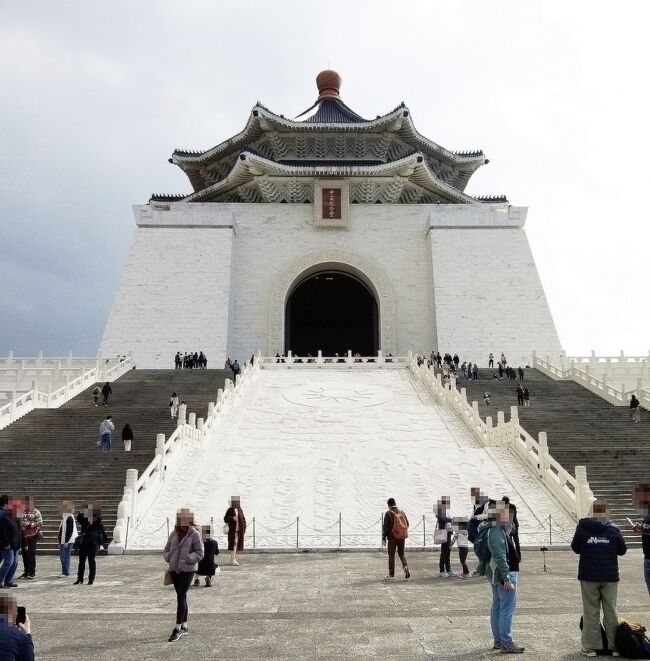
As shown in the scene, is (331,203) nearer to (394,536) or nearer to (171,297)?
(171,297)

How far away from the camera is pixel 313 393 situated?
1872cm

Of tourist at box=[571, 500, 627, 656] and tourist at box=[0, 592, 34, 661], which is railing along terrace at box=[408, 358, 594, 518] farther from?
tourist at box=[0, 592, 34, 661]

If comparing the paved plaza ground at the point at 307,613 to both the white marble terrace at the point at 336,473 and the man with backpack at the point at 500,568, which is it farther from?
the white marble terrace at the point at 336,473

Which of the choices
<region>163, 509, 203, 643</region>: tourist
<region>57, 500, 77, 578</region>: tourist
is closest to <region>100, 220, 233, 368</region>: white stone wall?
A: <region>57, 500, 77, 578</region>: tourist

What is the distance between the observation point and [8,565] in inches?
264

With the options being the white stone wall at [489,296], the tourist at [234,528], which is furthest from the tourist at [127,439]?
the white stone wall at [489,296]

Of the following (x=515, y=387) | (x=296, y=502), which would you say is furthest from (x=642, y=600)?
(x=515, y=387)

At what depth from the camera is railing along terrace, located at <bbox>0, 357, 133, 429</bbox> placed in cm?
1622

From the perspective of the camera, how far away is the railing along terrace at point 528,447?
408 inches

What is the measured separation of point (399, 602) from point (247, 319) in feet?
81.6

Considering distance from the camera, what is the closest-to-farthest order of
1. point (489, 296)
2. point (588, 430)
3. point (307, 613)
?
1. point (307, 613)
2. point (588, 430)
3. point (489, 296)

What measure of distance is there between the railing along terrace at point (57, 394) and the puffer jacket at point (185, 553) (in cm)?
1241

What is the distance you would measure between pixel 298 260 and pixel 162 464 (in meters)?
19.9

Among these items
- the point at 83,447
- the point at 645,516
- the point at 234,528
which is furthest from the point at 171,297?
the point at 645,516
